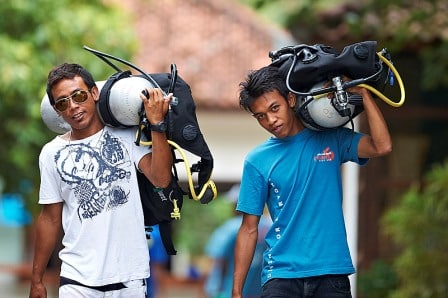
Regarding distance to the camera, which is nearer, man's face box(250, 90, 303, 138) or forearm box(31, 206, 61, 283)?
man's face box(250, 90, 303, 138)

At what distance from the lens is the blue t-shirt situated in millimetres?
6926

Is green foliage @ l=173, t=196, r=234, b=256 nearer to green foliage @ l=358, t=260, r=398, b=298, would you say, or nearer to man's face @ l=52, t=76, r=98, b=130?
green foliage @ l=358, t=260, r=398, b=298

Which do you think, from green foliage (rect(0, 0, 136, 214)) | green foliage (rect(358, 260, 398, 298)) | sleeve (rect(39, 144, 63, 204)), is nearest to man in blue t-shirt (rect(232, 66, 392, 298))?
sleeve (rect(39, 144, 63, 204))

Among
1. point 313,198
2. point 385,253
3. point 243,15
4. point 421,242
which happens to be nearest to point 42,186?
point 313,198

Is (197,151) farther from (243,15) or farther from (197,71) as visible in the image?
(243,15)

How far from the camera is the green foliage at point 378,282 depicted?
43.3ft

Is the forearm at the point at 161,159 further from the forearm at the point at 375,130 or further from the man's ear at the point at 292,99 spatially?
the forearm at the point at 375,130

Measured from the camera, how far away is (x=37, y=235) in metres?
7.26

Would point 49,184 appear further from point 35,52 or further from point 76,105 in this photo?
point 35,52

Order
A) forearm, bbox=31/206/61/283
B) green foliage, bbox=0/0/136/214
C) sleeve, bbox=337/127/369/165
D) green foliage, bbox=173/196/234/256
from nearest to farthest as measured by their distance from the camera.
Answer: sleeve, bbox=337/127/369/165
forearm, bbox=31/206/61/283
green foliage, bbox=0/0/136/214
green foliage, bbox=173/196/234/256

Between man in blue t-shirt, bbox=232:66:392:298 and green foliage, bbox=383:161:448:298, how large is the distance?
478cm

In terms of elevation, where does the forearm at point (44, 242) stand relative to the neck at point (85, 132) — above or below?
below

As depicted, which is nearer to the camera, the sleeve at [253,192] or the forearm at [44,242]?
the sleeve at [253,192]

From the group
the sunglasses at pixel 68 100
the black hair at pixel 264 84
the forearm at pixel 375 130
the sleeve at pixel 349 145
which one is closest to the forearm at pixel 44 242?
the sunglasses at pixel 68 100
